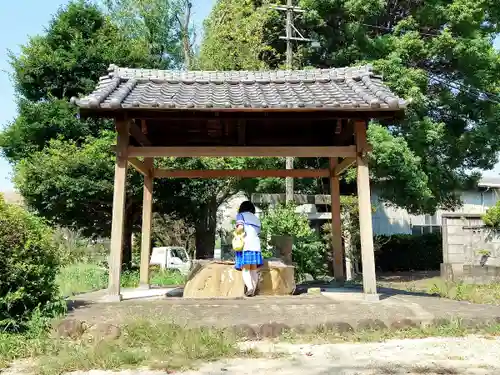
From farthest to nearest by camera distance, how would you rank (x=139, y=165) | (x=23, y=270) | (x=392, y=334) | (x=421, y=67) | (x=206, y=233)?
(x=421, y=67) → (x=206, y=233) → (x=139, y=165) → (x=392, y=334) → (x=23, y=270)

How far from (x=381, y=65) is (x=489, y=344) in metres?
10.8

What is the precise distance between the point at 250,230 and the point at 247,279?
770 mm

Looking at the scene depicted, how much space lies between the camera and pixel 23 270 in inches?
232

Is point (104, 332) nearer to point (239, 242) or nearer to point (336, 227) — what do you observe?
point (239, 242)

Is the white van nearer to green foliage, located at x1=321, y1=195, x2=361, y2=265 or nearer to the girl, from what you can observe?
green foliage, located at x1=321, y1=195, x2=361, y2=265

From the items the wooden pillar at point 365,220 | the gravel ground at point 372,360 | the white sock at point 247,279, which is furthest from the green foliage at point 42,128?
the gravel ground at point 372,360

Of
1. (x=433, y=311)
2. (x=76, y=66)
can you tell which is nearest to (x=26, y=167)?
(x=76, y=66)

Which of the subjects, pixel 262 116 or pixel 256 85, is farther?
pixel 256 85

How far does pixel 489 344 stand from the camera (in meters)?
5.63

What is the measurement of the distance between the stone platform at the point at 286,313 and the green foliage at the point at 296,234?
6035 mm

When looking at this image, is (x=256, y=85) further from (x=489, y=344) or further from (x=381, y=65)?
(x=381, y=65)

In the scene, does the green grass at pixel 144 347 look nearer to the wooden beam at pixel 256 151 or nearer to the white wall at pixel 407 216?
the wooden beam at pixel 256 151

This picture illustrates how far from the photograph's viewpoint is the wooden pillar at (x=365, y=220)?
7.33m

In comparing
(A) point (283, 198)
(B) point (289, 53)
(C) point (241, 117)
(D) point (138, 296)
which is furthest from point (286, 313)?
(B) point (289, 53)
